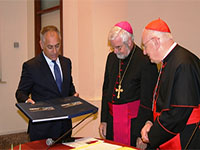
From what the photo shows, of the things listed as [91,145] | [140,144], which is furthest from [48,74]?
[140,144]

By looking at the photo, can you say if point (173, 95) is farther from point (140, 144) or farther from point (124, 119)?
point (124, 119)

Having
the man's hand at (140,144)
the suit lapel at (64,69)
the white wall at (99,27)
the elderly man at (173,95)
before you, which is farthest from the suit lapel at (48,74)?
the white wall at (99,27)

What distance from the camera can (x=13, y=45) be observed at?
618 centimetres

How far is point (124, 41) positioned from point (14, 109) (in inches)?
174

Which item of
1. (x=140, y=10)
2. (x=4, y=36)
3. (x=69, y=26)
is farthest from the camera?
(x=4, y=36)

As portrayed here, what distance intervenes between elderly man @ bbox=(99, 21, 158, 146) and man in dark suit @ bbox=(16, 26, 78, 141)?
A: 47cm

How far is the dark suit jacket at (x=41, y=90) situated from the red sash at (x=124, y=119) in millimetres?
488

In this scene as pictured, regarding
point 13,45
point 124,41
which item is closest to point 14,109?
point 13,45

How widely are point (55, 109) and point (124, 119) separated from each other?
79 centimetres

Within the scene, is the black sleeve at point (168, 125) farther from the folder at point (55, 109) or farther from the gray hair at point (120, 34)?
the gray hair at point (120, 34)

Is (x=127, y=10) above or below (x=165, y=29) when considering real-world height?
A: above

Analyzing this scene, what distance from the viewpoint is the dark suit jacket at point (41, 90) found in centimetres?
252

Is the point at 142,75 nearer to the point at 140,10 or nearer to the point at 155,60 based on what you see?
the point at 155,60

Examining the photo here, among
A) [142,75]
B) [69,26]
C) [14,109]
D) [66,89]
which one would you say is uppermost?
[69,26]
